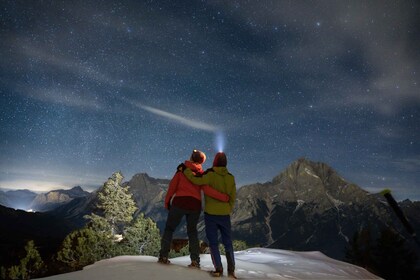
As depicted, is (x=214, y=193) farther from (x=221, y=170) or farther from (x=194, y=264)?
(x=194, y=264)

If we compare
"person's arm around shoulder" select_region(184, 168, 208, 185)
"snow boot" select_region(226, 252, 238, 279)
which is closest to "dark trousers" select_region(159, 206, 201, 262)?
"person's arm around shoulder" select_region(184, 168, 208, 185)

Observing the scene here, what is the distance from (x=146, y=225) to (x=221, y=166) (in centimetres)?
559

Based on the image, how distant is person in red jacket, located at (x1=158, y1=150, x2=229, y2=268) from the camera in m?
7.11

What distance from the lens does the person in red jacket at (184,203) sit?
23.3 ft

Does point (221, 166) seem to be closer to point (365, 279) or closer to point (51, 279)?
point (51, 279)

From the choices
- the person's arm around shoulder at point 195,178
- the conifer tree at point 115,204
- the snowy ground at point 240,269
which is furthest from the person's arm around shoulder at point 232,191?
the conifer tree at point 115,204

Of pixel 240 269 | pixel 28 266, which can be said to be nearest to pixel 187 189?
pixel 240 269

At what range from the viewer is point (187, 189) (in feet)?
23.6

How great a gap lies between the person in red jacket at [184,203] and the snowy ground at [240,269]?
41 cm

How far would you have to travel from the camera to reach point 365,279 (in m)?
8.84

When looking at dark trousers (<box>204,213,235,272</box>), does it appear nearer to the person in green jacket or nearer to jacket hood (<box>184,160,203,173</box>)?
the person in green jacket

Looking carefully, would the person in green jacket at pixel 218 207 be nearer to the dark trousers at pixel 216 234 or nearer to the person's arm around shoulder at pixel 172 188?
the dark trousers at pixel 216 234

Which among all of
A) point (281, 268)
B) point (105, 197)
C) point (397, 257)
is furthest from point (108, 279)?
point (397, 257)

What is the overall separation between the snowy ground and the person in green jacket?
0.60 metres
